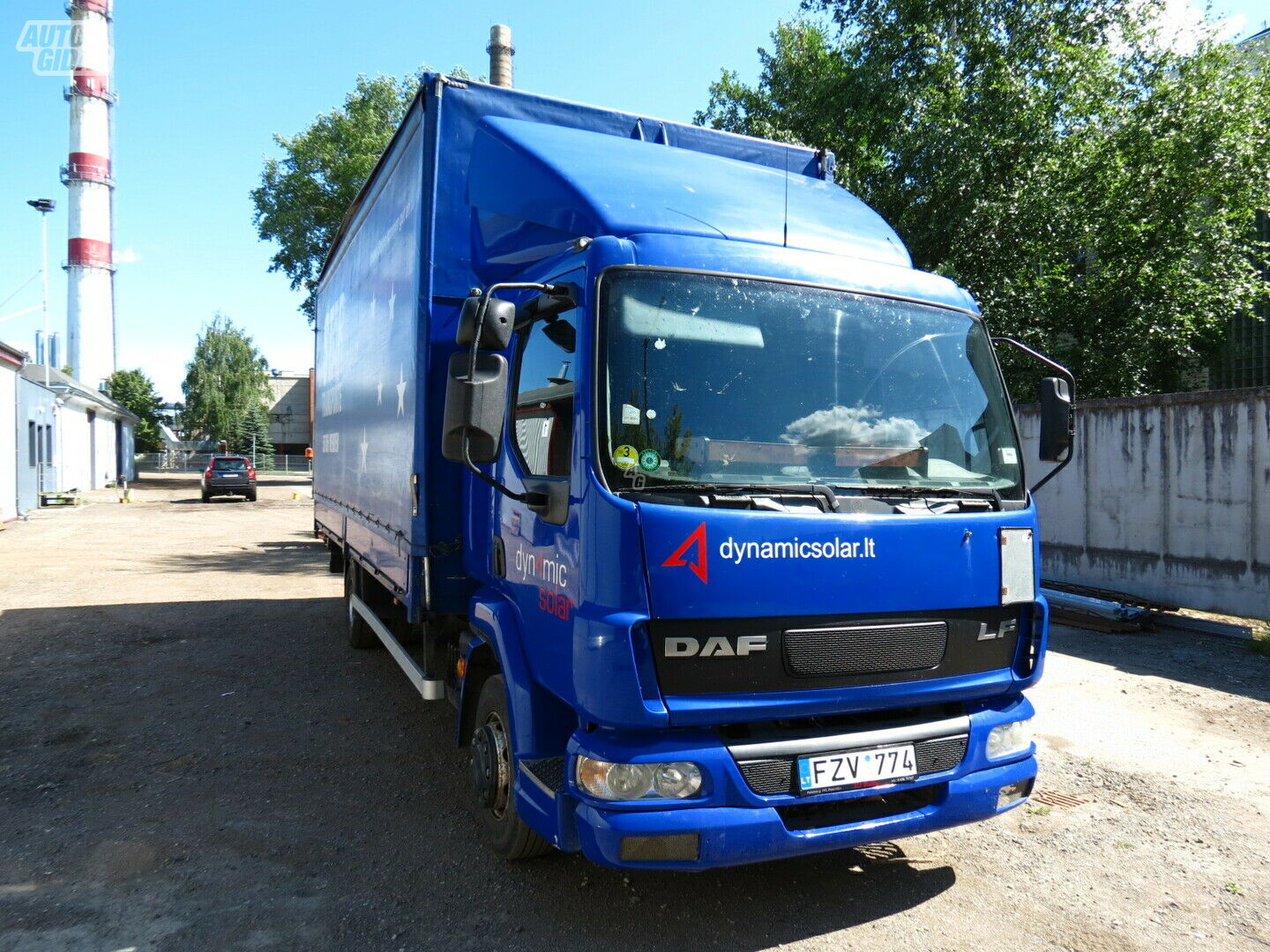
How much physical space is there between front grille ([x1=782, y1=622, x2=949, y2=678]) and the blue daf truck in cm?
1

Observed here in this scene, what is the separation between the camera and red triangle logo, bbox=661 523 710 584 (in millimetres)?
2840

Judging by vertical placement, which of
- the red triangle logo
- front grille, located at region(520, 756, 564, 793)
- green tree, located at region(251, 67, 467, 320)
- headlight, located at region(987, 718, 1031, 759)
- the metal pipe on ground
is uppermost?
green tree, located at region(251, 67, 467, 320)

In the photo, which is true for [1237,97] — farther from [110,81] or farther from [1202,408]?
[110,81]

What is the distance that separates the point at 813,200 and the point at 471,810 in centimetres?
340

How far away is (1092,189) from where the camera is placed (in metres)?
13.5

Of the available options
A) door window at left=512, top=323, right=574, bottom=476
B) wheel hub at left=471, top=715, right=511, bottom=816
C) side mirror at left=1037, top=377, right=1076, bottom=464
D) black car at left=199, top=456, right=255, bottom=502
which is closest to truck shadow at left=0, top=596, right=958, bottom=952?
wheel hub at left=471, top=715, right=511, bottom=816

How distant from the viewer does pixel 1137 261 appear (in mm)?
13656

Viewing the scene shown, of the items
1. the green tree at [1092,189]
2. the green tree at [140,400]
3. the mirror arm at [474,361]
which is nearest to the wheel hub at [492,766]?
the mirror arm at [474,361]

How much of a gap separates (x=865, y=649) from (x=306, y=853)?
259 centimetres

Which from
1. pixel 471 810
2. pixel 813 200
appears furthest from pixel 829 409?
pixel 471 810

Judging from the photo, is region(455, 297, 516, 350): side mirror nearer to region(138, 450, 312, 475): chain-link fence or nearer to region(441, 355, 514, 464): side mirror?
region(441, 355, 514, 464): side mirror

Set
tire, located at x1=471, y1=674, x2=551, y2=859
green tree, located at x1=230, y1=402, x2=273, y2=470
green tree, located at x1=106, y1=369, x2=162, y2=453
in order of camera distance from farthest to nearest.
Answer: green tree, located at x1=106, y1=369, x2=162, y2=453
green tree, located at x1=230, y1=402, x2=273, y2=470
tire, located at x1=471, y1=674, x2=551, y2=859

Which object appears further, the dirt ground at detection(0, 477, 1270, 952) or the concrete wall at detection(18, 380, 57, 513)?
the concrete wall at detection(18, 380, 57, 513)

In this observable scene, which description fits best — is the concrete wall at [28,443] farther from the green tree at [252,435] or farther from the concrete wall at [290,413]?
the concrete wall at [290,413]
